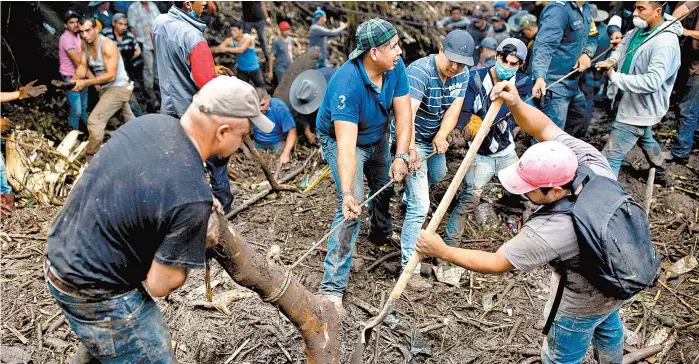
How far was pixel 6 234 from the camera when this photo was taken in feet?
17.5

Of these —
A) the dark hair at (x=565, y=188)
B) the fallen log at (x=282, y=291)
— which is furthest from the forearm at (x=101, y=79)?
the dark hair at (x=565, y=188)

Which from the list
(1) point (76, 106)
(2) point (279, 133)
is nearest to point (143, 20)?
(1) point (76, 106)

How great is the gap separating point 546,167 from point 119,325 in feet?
7.93

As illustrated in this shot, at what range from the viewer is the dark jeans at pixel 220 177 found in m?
5.25

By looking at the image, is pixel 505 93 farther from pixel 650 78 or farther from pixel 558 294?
pixel 650 78

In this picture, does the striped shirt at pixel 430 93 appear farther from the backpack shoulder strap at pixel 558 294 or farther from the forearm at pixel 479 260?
the backpack shoulder strap at pixel 558 294

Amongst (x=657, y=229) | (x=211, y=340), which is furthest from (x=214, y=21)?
(x=657, y=229)

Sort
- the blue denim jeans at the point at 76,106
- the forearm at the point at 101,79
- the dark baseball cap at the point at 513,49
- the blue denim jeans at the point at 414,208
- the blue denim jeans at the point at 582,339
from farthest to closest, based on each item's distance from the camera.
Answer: the blue denim jeans at the point at 76,106 → the forearm at the point at 101,79 → the dark baseball cap at the point at 513,49 → the blue denim jeans at the point at 414,208 → the blue denim jeans at the point at 582,339

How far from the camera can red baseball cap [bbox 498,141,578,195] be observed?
9.64 feet

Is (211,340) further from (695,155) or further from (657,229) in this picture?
(695,155)

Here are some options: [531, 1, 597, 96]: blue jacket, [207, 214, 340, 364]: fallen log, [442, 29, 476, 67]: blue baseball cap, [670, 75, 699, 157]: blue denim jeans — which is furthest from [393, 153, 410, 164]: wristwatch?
[670, 75, 699, 157]: blue denim jeans

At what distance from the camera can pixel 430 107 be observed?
4883 millimetres

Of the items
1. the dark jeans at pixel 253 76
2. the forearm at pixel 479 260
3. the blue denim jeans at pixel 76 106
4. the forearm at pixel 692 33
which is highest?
the forearm at pixel 479 260

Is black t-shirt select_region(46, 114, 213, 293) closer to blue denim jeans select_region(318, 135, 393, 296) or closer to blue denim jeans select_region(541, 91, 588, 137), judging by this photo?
blue denim jeans select_region(318, 135, 393, 296)
